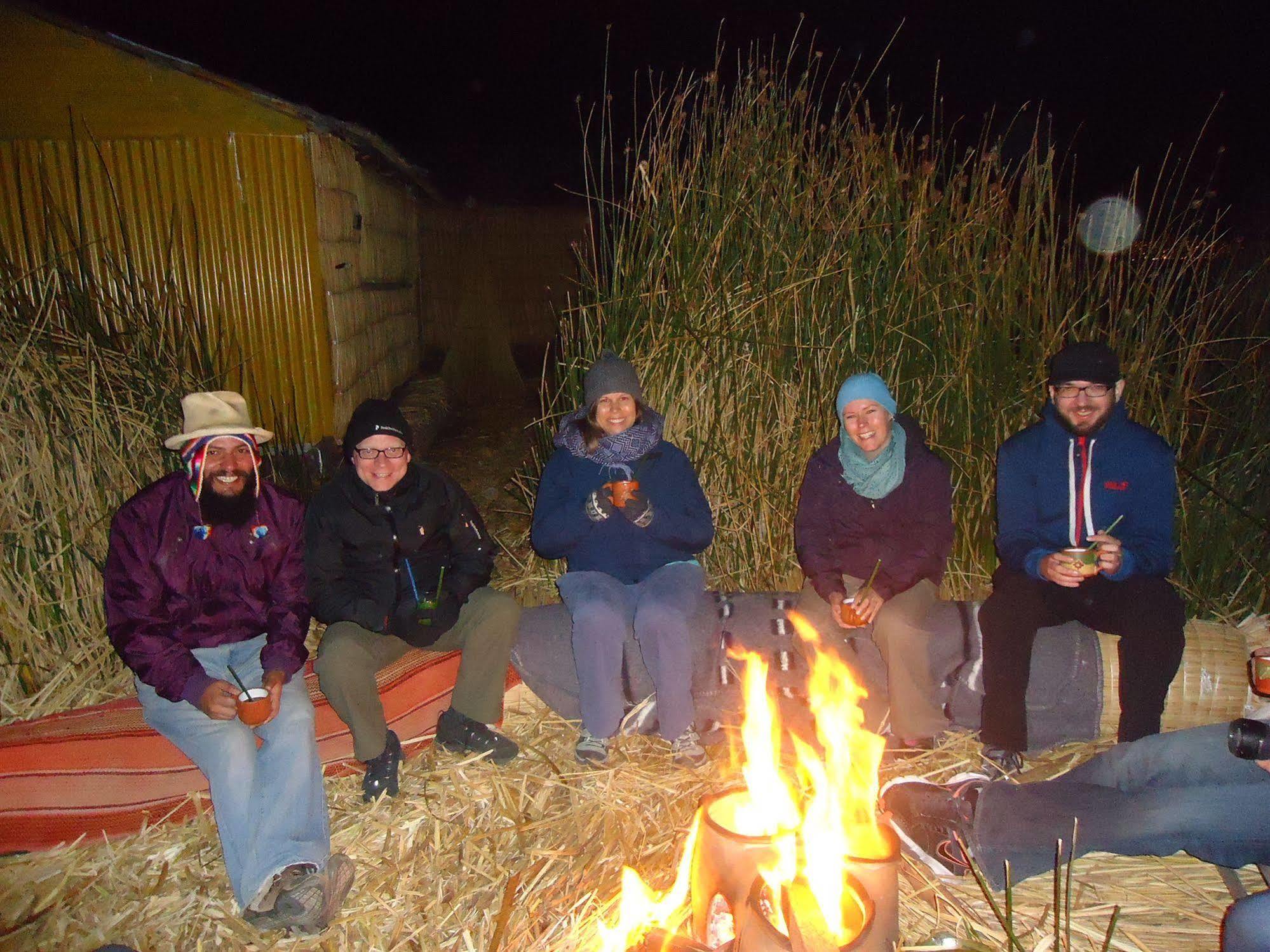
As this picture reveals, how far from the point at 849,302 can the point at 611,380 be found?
1.21m

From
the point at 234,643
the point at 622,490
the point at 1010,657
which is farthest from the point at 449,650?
A: the point at 1010,657

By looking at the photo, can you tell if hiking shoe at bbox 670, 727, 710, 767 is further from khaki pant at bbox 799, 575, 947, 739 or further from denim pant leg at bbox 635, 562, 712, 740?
khaki pant at bbox 799, 575, 947, 739

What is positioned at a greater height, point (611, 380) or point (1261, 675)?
point (611, 380)

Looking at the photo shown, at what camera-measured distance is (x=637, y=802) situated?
2578 millimetres

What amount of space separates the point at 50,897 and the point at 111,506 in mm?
1398

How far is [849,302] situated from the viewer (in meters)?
3.60

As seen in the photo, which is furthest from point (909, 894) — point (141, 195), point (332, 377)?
point (141, 195)

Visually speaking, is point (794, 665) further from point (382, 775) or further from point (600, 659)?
point (382, 775)

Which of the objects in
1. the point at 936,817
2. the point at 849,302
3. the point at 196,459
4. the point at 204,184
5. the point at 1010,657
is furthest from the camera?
the point at 204,184

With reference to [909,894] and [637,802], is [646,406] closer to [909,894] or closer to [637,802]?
[637,802]

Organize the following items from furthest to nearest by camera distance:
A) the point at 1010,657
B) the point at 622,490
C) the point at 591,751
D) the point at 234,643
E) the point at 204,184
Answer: the point at 204,184, the point at 622,490, the point at 591,751, the point at 1010,657, the point at 234,643

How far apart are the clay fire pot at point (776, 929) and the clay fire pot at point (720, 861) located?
30 millimetres

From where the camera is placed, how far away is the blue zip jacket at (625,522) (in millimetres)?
3088

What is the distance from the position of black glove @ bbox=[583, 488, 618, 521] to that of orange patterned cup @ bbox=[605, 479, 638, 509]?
0.11 ft
